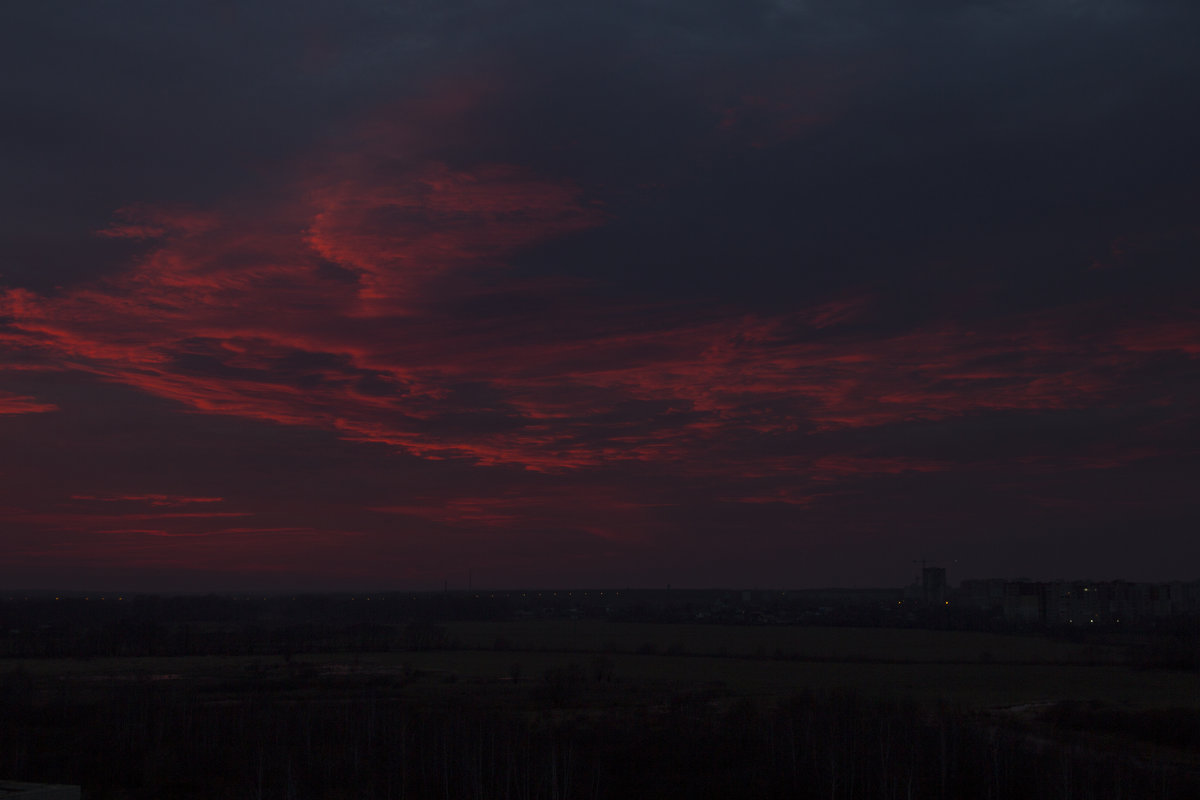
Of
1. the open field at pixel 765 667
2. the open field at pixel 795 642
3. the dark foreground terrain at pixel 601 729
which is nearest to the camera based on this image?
the dark foreground terrain at pixel 601 729

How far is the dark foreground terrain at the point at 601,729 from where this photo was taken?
41875mm

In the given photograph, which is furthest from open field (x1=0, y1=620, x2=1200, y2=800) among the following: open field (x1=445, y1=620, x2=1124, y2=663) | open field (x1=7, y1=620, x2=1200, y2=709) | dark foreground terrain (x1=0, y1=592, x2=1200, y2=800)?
open field (x1=445, y1=620, x2=1124, y2=663)

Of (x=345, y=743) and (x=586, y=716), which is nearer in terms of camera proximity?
(x=345, y=743)

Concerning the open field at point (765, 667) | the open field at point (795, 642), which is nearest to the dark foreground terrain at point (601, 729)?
the open field at point (765, 667)

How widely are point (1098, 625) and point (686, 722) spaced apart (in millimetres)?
144767

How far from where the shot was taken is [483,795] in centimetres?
4144

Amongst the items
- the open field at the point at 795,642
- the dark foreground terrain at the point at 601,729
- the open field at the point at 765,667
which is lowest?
the open field at the point at 795,642

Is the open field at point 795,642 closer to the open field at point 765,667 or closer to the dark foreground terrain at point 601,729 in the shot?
the open field at point 765,667

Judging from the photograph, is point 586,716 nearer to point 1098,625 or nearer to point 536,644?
point 536,644

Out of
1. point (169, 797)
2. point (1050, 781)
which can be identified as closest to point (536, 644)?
point (169, 797)

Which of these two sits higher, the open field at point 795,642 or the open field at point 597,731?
the open field at point 597,731

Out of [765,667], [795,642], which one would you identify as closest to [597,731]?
[765,667]

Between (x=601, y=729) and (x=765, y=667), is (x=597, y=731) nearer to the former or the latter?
(x=601, y=729)

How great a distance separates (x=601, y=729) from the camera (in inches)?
2147
